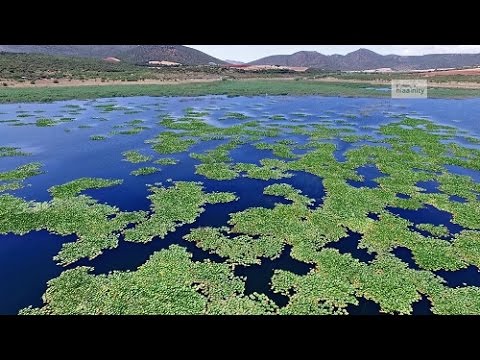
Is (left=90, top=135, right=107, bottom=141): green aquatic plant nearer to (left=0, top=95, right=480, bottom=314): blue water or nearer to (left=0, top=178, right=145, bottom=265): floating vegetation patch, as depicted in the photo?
(left=0, top=95, right=480, bottom=314): blue water

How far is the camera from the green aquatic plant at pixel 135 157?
27812 millimetres

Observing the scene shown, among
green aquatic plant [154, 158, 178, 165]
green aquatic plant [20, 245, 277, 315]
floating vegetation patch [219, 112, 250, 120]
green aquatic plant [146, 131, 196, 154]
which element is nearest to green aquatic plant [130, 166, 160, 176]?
green aquatic plant [154, 158, 178, 165]

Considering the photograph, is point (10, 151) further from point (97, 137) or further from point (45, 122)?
point (45, 122)

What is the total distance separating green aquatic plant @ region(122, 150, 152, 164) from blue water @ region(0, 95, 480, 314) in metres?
0.73

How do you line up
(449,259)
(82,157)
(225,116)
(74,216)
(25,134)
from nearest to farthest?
(449,259) → (74,216) → (82,157) → (25,134) → (225,116)

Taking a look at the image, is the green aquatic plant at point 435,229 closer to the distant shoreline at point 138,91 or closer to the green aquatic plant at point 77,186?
the green aquatic plant at point 77,186

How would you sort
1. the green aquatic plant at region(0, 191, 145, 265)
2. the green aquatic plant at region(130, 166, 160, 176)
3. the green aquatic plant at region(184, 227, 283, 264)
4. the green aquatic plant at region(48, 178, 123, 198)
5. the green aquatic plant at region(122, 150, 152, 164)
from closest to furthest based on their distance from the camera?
the green aquatic plant at region(184, 227, 283, 264)
the green aquatic plant at region(0, 191, 145, 265)
the green aquatic plant at region(48, 178, 123, 198)
the green aquatic plant at region(130, 166, 160, 176)
the green aquatic plant at region(122, 150, 152, 164)

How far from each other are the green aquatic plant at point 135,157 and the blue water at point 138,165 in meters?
0.73

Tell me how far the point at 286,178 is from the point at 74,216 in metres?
13.9

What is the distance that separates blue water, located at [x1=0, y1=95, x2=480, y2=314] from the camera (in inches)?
560

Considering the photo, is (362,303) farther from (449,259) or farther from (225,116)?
(225,116)

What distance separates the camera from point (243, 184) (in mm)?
23141

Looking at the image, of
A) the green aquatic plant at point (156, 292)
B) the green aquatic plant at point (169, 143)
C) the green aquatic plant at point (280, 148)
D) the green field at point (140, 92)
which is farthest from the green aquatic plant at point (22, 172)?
the green field at point (140, 92)
